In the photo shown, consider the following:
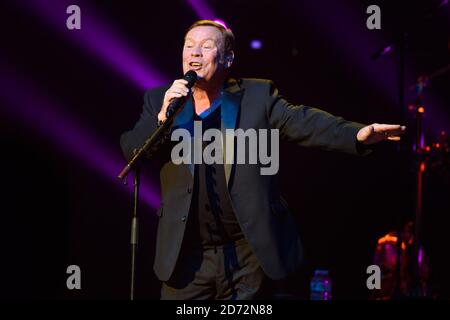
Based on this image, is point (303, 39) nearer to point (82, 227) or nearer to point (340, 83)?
point (340, 83)

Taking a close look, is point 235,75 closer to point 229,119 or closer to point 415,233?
point 415,233

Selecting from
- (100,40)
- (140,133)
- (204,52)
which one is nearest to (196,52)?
(204,52)

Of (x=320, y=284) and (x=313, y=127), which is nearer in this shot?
(x=313, y=127)

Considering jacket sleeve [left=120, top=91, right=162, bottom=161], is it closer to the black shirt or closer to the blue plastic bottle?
the black shirt

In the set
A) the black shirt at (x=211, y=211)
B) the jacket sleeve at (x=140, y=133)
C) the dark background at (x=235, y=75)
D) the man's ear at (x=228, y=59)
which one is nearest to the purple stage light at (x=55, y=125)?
the dark background at (x=235, y=75)

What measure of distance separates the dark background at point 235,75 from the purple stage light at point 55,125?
2cm

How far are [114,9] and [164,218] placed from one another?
2564mm

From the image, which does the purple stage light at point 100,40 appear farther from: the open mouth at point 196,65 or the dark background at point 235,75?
the open mouth at point 196,65

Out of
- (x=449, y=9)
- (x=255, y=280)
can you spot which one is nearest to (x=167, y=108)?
(x=255, y=280)

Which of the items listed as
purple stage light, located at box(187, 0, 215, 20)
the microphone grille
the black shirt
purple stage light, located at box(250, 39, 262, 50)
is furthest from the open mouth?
purple stage light, located at box(250, 39, 262, 50)

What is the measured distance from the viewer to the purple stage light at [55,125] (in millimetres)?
4688

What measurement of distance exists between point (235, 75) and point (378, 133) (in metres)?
2.93

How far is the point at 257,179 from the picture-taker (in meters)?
2.91

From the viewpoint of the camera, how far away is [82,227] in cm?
504
